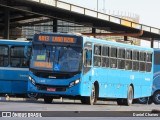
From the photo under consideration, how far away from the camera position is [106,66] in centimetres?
2697

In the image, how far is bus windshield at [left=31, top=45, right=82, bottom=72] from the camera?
2414 centimetres

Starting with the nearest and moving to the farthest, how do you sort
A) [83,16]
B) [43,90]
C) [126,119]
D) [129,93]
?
[126,119], [43,90], [129,93], [83,16]

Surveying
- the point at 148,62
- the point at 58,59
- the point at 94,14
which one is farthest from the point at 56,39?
the point at 94,14

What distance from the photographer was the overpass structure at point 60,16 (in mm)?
42625

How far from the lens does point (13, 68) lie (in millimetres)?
29078

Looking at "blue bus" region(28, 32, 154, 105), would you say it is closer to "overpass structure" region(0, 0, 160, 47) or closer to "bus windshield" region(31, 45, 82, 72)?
"bus windshield" region(31, 45, 82, 72)

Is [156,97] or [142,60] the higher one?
[142,60]

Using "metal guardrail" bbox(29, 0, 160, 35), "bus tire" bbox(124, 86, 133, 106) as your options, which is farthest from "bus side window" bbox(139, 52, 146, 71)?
"metal guardrail" bbox(29, 0, 160, 35)

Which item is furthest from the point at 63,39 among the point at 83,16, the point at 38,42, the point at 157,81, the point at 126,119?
the point at 83,16

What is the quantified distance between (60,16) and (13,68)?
19.9m

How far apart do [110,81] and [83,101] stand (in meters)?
2.31

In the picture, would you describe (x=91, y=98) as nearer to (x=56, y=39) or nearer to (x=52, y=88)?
(x=52, y=88)

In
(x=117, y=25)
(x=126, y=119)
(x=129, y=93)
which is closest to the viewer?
(x=126, y=119)

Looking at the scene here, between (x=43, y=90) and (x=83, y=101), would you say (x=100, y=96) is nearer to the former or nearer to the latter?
(x=83, y=101)
